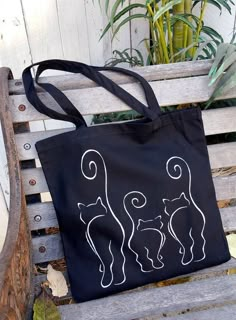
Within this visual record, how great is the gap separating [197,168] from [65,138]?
1.10 ft

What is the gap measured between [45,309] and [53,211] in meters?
0.23

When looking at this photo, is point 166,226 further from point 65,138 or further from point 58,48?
point 58,48

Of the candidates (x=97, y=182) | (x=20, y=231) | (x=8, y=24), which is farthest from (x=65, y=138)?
(x=8, y=24)

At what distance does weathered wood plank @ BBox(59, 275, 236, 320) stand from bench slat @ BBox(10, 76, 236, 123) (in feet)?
1.49

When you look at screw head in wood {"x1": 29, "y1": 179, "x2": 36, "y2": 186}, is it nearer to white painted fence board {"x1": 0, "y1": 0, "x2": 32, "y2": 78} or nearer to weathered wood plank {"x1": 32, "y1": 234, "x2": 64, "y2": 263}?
weathered wood plank {"x1": 32, "y1": 234, "x2": 64, "y2": 263}

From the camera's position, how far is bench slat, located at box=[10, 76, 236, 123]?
0.84 m

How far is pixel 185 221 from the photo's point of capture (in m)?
0.89

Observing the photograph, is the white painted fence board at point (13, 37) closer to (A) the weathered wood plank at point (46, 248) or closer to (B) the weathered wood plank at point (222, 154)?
(A) the weathered wood plank at point (46, 248)

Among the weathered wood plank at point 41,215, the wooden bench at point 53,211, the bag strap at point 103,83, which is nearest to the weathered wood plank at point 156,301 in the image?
the wooden bench at point 53,211

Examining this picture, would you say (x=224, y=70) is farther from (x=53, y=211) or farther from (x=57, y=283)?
(x=57, y=283)

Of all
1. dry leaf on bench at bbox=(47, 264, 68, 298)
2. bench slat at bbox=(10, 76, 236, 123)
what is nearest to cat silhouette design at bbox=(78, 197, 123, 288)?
dry leaf on bench at bbox=(47, 264, 68, 298)

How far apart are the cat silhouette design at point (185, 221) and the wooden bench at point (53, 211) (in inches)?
2.7

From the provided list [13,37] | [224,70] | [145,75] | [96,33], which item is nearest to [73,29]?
[96,33]

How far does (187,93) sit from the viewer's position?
0.88m
